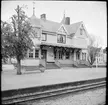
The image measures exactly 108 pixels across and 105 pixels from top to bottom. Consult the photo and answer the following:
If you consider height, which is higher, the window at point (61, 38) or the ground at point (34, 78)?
the window at point (61, 38)

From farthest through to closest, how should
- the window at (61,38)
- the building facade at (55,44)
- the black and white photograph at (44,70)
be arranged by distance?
1. the window at (61,38)
2. the building facade at (55,44)
3. the black and white photograph at (44,70)

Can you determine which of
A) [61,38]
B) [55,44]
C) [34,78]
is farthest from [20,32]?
[61,38]

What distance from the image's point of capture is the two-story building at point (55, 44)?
15.2 metres

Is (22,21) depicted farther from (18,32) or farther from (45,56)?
(45,56)

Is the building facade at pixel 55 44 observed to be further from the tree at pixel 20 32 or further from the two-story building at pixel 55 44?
the tree at pixel 20 32

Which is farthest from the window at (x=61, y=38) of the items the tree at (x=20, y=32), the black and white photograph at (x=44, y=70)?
the tree at (x=20, y=32)

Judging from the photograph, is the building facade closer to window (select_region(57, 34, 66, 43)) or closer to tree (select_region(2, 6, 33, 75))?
window (select_region(57, 34, 66, 43))

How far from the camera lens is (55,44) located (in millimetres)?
16953

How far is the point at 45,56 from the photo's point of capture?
1636cm

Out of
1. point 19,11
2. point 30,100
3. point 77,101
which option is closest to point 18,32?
point 19,11

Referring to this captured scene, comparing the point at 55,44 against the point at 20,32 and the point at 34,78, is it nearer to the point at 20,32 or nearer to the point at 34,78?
the point at 20,32

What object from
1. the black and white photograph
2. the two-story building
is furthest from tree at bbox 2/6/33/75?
the two-story building

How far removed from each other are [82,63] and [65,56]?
10.5 ft

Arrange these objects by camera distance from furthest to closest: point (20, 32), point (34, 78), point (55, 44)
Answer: point (55, 44)
point (20, 32)
point (34, 78)
